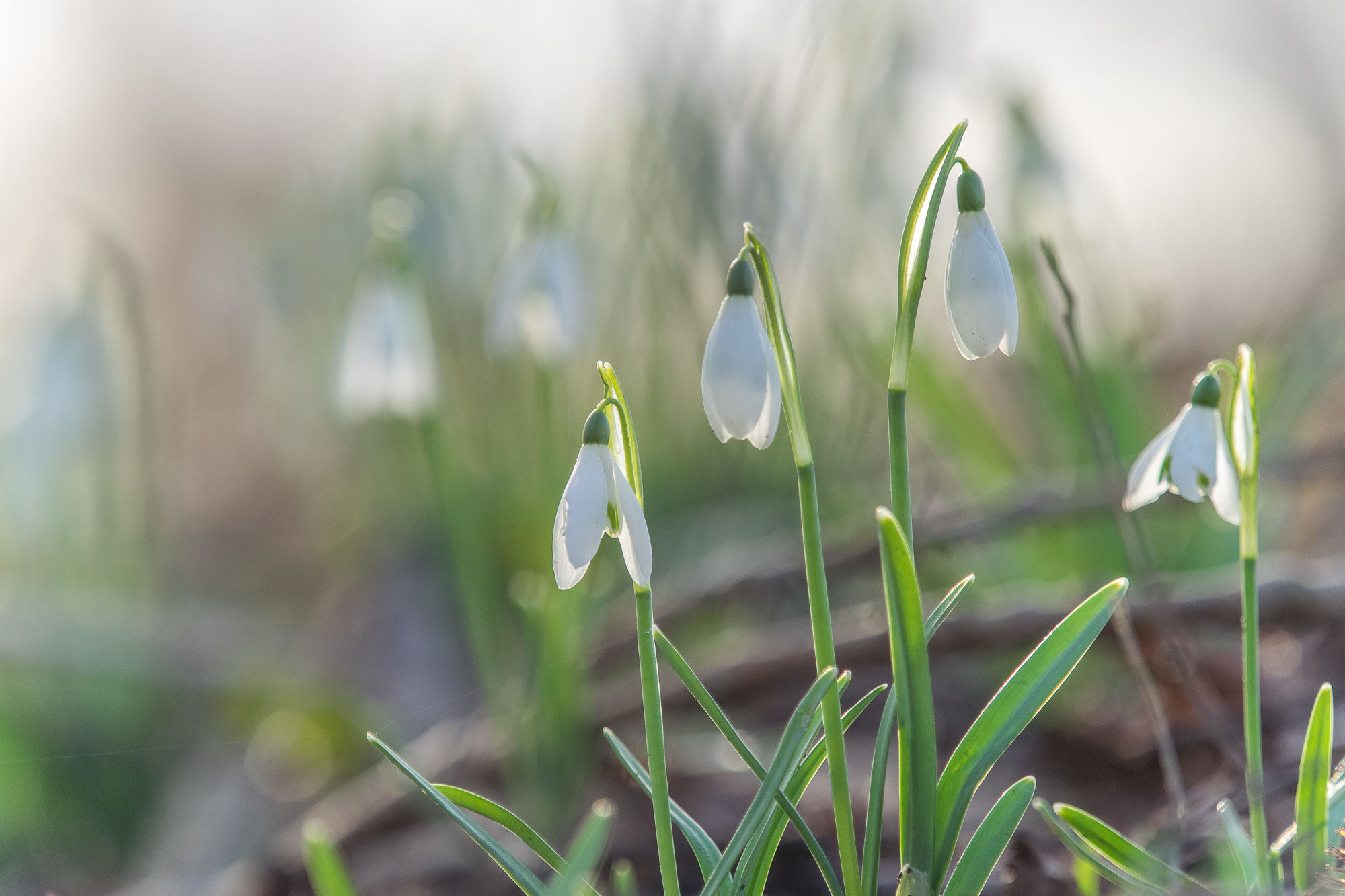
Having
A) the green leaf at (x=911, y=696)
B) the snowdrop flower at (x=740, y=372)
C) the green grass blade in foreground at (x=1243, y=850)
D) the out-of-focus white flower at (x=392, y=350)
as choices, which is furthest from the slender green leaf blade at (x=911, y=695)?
the out-of-focus white flower at (x=392, y=350)

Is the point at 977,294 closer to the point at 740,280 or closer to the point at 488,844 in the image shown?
the point at 740,280

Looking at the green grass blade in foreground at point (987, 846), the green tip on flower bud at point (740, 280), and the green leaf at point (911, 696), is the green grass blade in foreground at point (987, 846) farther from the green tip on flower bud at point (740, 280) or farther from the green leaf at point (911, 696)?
the green tip on flower bud at point (740, 280)

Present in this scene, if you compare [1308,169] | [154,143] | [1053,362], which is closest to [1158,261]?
[1308,169]

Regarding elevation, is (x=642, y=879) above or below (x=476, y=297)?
below

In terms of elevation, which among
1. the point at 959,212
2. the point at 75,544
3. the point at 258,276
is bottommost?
the point at 75,544

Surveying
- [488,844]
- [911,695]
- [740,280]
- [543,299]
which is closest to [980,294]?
[740,280]

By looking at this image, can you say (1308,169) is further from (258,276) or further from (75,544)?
(75,544)

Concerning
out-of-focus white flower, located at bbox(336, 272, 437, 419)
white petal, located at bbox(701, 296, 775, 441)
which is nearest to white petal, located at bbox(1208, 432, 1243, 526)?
white petal, located at bbox(701, 296, 775, 441)
